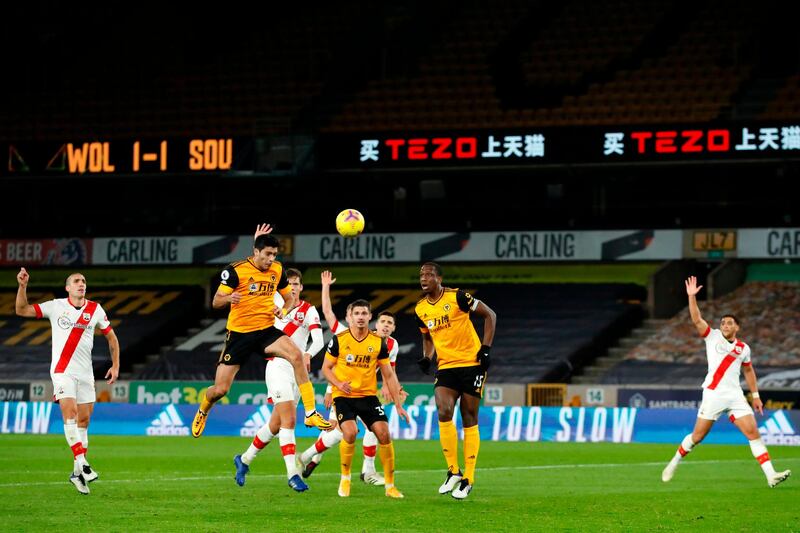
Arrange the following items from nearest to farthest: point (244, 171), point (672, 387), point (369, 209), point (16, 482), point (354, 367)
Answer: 1. point (354, 367)
2. point (16, 482)
3. point (672, 387)
4. point (244, 171)
5. point (369, 209)

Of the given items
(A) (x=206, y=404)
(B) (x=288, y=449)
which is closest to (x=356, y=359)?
(B) (x=288, y=449)

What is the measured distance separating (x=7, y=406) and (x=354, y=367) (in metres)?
18.8

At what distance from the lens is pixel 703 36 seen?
39750 mm

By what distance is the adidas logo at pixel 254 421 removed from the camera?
30.5 m

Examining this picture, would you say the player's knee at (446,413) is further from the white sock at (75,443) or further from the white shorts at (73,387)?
the white shorts at (73,387)

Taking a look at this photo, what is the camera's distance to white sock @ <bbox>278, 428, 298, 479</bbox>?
15219 mm

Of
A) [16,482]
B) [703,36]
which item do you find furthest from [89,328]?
[703,36]

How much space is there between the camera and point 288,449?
15391mm

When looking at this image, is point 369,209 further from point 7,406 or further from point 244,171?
point 7,406

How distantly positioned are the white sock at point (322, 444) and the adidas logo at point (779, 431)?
13465mm

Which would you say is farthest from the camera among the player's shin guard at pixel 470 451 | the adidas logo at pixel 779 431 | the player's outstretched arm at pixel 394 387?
the adidas logo at pixel 779 431

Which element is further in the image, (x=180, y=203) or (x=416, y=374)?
(x=180, y=203)

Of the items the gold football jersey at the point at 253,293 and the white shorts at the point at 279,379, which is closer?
the gold football jersey at the point at 253,293

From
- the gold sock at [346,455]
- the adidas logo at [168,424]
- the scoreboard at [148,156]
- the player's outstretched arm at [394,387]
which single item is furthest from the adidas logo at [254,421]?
the gold sock at [346,455]
